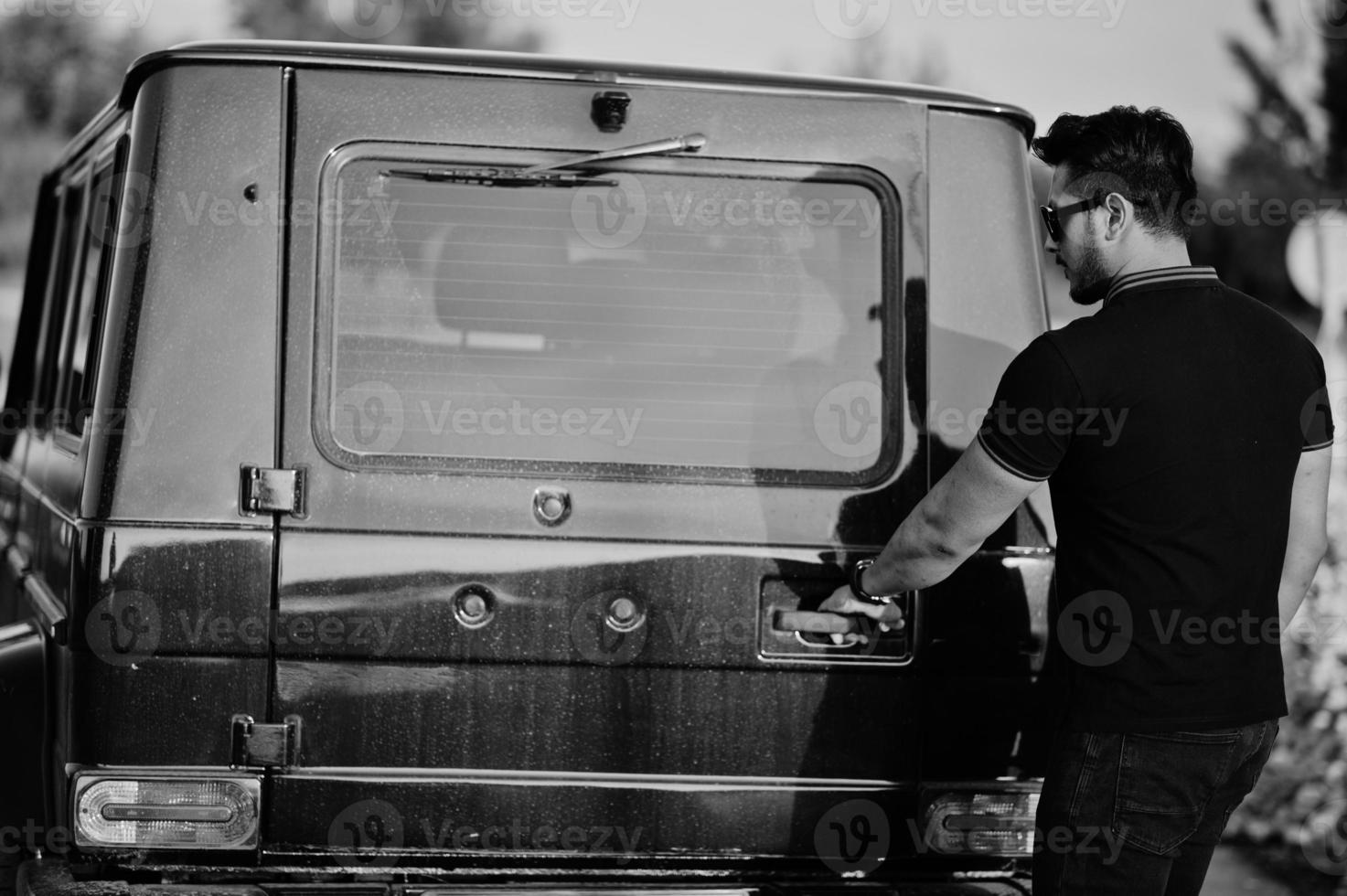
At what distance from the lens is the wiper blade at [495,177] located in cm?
295

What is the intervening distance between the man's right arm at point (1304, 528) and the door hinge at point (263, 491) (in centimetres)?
193

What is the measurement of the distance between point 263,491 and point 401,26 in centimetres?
3275

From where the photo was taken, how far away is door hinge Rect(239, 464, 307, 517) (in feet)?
9.37

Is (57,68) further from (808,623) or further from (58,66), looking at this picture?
(808,623)

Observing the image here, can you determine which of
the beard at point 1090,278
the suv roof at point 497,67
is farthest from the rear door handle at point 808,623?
the suv roof at point 497,67

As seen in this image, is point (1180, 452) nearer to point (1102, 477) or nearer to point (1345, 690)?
point (1102, 477)

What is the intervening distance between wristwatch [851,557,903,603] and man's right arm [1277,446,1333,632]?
2.46 ft

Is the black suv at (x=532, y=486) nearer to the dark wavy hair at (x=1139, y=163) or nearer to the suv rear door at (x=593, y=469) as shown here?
the suv rear door at (x=593, y=469)

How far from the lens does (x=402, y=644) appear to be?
115 inches

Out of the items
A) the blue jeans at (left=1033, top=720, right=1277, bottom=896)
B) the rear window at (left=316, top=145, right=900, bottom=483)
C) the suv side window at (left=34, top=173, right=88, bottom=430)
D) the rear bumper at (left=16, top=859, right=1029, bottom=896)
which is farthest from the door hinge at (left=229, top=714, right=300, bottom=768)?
the suv side window at (left=34, top=173, right=88, bottom=430)

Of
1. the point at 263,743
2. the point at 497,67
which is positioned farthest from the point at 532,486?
the point at 497,67

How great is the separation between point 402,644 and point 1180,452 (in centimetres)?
155

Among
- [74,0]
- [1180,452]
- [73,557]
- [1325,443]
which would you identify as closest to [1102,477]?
[1180,452]

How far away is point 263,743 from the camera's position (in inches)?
114
